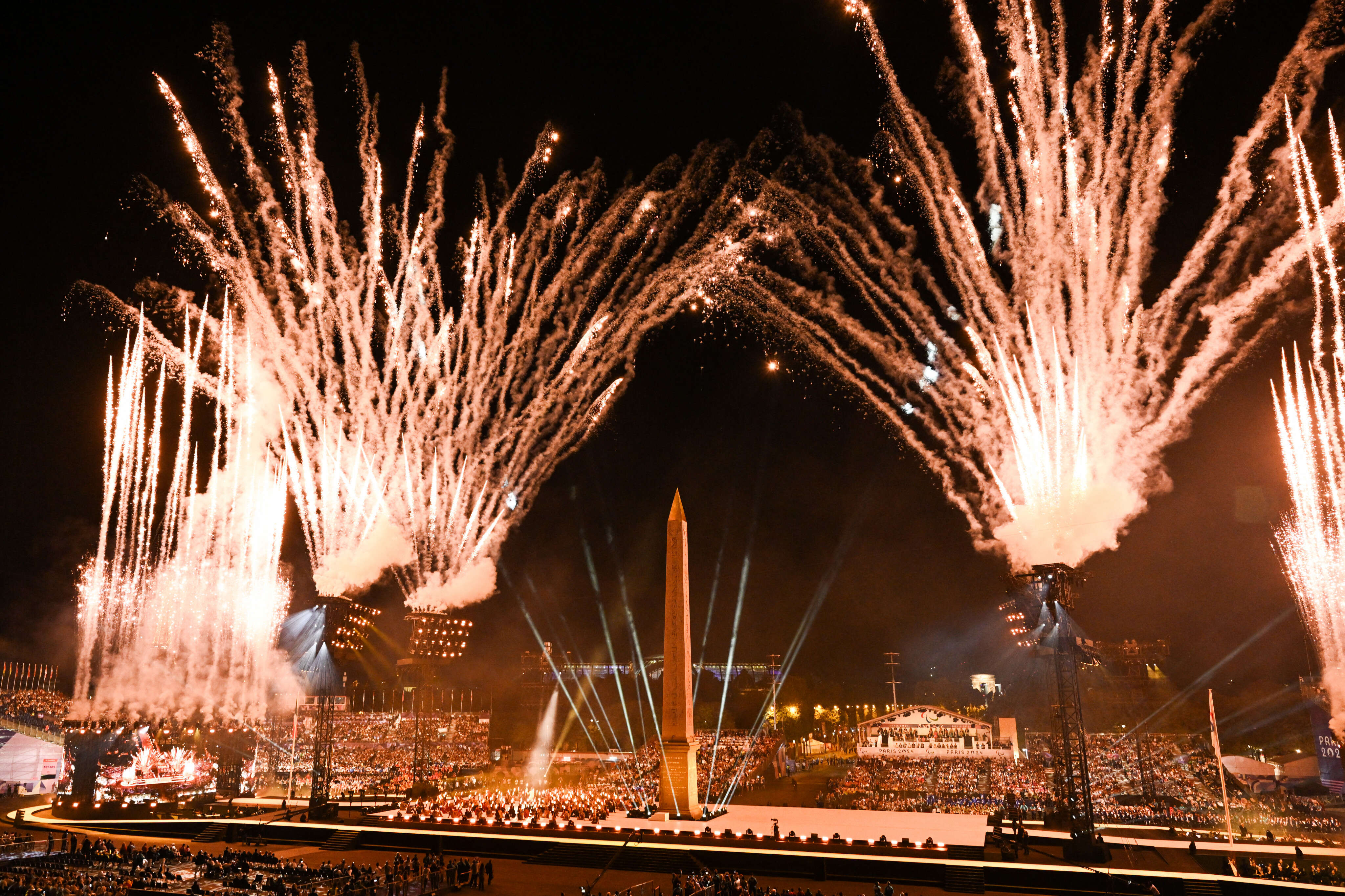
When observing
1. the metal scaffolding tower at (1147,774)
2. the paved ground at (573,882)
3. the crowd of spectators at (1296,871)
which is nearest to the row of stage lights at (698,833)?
the paved ground at (573,882)

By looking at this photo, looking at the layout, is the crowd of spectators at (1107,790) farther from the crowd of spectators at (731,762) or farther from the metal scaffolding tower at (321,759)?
the metal scaffolding tower at (321,759)

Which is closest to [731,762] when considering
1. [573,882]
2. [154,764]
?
[573,882]

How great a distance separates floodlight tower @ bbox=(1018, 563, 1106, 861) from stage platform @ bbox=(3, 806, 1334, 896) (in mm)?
709

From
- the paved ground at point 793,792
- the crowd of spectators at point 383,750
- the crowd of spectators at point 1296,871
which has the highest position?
the crowd of spectators at point 1296,871

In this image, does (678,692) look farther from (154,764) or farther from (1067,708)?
(154,764)

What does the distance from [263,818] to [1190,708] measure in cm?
6417

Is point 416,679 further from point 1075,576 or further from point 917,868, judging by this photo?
point 1075,576

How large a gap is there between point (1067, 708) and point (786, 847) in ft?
34.5

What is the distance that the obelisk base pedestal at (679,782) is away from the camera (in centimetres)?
2594

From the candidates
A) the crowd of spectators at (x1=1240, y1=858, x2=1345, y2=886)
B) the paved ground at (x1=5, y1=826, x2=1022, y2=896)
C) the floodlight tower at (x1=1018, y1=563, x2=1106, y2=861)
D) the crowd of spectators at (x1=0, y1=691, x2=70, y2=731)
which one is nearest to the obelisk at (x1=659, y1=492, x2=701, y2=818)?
the paved ground at (x1=5, y1=826, x2=1022, y2=896)

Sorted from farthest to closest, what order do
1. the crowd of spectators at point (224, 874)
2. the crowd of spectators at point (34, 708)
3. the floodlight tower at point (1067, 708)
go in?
the crowd of spectators at point (34, 708) < the floodlight tower at point (1067, 708) < the crowd of spectators at point (224, 874)

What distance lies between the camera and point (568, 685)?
68.8m

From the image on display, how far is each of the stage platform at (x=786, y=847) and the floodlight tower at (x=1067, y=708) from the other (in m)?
0.71

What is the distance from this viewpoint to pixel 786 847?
2086 centimetres
